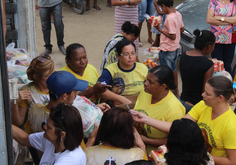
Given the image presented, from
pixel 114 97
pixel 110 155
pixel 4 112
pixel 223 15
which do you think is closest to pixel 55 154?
pixel 110 155

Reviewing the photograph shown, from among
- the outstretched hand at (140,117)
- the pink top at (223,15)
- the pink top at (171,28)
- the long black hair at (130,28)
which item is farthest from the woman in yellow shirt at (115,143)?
the pink top at (223,15)

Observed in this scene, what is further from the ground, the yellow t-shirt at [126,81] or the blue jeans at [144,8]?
the blue jeans at [144,8]

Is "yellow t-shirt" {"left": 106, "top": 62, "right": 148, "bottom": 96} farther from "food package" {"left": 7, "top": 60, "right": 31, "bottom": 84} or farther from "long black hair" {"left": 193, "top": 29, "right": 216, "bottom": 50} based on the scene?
"food package" {"left": 7, "top": 60, "right": 31, "bottom": 84}

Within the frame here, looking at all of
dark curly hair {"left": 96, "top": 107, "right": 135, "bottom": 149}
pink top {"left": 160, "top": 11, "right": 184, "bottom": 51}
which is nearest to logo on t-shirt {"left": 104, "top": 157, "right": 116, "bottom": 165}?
dark curly hair {"left": 96, "top": 107, "right": 135, "bottom": 149}

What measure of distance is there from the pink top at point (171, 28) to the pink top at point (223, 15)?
68 centimetres

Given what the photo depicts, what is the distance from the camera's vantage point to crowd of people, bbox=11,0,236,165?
199 cm

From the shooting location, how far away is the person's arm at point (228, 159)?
2.19 metres

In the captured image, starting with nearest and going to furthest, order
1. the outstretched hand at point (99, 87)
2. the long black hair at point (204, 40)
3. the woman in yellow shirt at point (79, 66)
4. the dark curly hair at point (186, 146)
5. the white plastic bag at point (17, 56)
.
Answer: the dark curly hair at point (186, 146), the outstretched hand at point (99, 87), the woman in yellow shirt at point (79, 66), the long black hair at point (204, 40), the white plastic bag at point (17, 56)

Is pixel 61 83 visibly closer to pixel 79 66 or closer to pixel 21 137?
pixel 21 137

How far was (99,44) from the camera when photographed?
8.00 metres

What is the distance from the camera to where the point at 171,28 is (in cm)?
475

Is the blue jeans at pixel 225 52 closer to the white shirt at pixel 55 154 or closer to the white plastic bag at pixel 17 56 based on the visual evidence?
the white plastic bag at pixel 17 56

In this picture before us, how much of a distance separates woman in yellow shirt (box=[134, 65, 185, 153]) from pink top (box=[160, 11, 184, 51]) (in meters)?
2.15

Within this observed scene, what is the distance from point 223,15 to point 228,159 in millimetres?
3459
